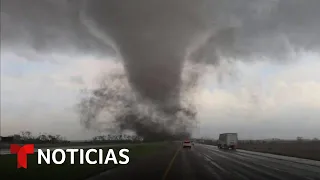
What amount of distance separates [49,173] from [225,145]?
72730 mm

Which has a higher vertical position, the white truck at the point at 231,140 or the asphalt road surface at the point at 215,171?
the white truck at the point at 231,140

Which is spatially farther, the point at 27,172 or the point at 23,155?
the point at 23,155

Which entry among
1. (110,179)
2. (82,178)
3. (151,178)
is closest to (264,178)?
(151,178)

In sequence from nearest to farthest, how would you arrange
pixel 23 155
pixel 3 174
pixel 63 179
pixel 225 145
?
pixel 63 179 < pixel 3 174 < pixel 23 155 < pixel 225 145

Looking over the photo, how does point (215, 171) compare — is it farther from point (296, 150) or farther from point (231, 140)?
point (231, 140)

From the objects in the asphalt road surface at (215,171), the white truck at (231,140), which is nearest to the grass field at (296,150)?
the white truck at (231,140)

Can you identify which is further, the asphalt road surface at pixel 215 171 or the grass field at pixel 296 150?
the grass field at pixel 296 150

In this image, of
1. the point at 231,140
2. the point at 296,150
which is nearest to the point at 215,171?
the point at 296,150

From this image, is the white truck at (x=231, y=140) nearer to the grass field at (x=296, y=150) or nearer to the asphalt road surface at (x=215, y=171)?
the grass field at (x=296, y=150)

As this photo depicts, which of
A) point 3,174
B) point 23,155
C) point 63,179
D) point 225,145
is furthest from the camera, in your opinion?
point 225,145

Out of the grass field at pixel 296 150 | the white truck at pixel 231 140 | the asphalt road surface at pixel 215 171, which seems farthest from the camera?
the white truck at pixel 231 140

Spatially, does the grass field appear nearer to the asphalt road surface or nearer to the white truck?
the white truck

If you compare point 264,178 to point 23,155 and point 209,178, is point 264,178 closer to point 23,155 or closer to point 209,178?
point 209,178

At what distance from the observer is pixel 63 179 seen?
71.9 feet
